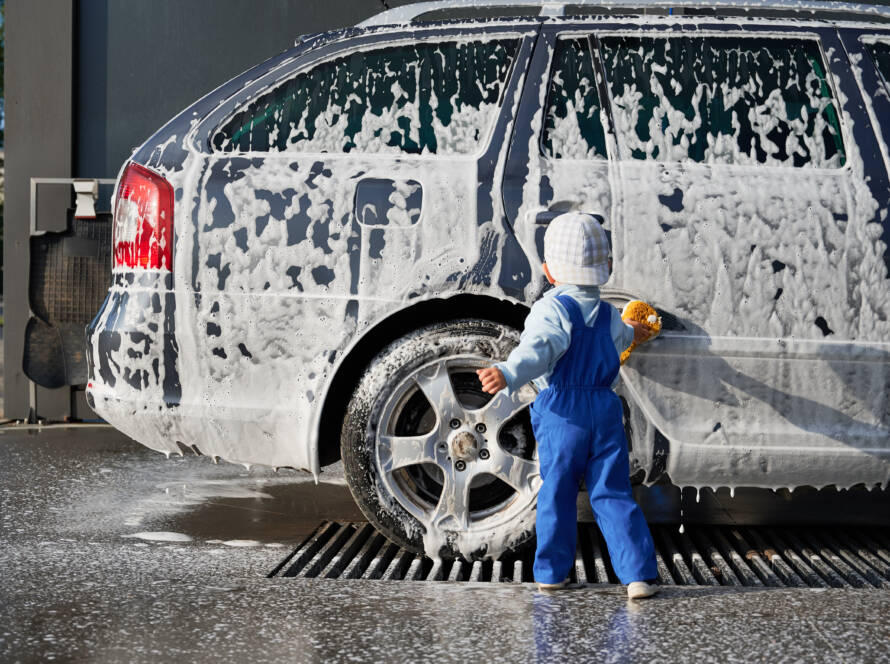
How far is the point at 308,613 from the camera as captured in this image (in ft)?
9.46

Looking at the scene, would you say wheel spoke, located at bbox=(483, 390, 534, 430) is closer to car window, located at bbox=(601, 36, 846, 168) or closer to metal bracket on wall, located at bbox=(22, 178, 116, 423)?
car window, located at bbox=(601, 36, 846, 168)

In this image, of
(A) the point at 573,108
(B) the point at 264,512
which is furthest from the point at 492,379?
(B) the point at 264,512

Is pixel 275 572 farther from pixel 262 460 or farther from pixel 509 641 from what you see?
pixel 509 641

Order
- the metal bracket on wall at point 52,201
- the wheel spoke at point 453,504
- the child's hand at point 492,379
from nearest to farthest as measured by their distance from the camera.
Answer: the child's hand at point 492,379 → the wheel spoke at point 453,504 → the metal bracket on wall at point 52,201

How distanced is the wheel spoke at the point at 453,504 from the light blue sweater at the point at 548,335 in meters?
0.39

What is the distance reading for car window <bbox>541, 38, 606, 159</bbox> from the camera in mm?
3451

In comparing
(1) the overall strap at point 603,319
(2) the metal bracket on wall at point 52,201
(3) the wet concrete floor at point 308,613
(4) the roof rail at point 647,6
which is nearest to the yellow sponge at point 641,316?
(1) the overall strap at point 603,319

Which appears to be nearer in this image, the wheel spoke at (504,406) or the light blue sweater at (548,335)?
the light blue sweater at (548,335)

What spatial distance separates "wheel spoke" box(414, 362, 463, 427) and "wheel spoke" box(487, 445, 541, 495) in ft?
0.55

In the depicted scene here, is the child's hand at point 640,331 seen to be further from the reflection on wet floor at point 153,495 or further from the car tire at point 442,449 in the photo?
the reflection on wet floor at point 153,495

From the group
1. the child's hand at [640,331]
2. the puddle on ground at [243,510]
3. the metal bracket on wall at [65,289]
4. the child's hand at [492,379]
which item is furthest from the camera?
the metal bracket on wall at [65,289]

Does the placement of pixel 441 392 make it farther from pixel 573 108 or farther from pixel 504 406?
pixel 573 108

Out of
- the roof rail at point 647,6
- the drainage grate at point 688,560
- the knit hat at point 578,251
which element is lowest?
the drainage grate at point 688,560

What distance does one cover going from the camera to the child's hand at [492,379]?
113 inches
